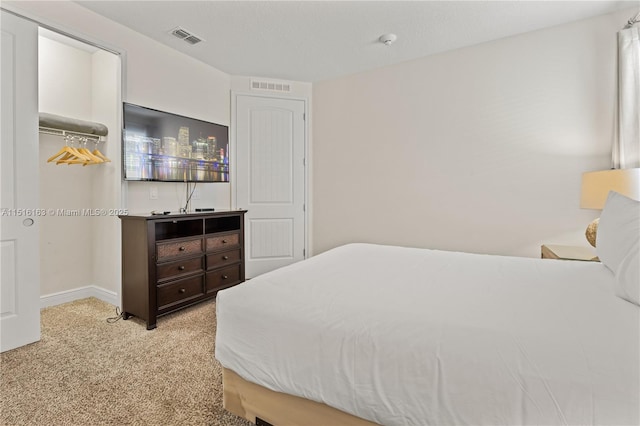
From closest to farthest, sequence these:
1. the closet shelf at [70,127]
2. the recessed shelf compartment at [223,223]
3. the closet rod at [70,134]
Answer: the closet shelf at [70,127] < the closet rod at [70,134] < the recessed shelf compartment at [223,223]

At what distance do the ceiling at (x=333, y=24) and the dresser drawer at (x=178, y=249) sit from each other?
205 cm

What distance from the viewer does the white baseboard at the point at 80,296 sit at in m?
3.04

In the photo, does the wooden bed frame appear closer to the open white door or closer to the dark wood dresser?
the dark wood dresser

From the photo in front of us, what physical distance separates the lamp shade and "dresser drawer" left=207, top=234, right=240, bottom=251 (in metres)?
Answer: 3.26

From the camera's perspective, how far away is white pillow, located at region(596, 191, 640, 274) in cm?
130

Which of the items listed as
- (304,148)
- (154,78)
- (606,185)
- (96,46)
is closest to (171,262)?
(154,78)

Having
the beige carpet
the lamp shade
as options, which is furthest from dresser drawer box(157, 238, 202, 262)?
the lamp shade

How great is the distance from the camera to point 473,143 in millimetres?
3275

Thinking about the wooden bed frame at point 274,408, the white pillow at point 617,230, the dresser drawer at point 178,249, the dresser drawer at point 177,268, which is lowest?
the wooden bed frame at point 274,408

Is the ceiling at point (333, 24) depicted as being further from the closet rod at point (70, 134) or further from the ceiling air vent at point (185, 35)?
the closet rod at point (70, 134)

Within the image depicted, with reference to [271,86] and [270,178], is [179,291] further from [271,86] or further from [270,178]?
[271,86]

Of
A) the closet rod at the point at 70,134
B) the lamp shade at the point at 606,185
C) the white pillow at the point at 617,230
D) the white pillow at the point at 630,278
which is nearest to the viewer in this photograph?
the white pillow at the point at 630,278

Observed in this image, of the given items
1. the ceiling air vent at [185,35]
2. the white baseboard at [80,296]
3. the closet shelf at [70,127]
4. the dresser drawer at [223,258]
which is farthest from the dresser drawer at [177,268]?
the ceiling air vent at [185,35]

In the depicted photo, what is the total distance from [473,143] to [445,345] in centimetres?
289
